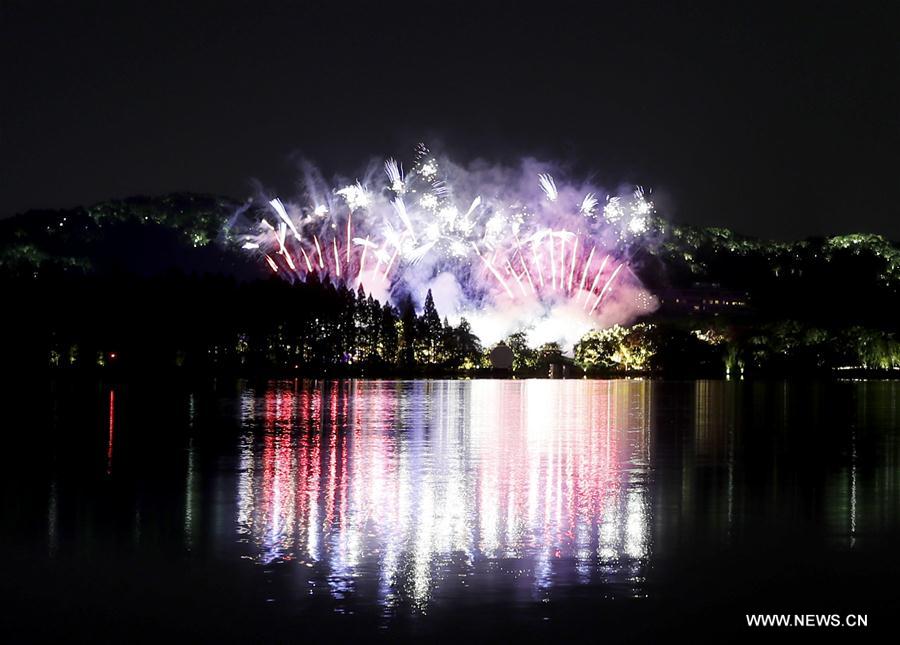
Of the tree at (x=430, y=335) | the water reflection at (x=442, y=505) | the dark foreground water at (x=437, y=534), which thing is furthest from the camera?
the tree at (x=430, y=335)

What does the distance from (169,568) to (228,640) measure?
12.0 ft

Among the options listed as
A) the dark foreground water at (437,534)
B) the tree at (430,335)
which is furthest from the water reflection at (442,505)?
the tree at (430,335)

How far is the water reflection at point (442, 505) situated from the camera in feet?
51.2

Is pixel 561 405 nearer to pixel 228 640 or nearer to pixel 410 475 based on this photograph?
pixel 410 475

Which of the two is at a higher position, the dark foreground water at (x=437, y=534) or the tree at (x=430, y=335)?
the tree at (x=430, y=335)

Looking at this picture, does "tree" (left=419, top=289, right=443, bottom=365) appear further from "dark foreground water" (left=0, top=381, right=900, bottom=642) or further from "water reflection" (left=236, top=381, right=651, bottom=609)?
"dark foreground water" (left=0, top=381, right=900, bottom=642)

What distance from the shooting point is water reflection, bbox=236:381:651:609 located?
15.6m

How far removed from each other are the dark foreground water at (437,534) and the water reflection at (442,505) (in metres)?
0.07

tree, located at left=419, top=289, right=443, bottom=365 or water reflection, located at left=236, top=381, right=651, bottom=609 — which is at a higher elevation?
tree, located at left=419, top=289, right=443, bottom=365

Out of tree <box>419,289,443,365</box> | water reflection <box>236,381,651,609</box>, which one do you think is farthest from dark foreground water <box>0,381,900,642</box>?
tree <box>419,289,443,365</box>

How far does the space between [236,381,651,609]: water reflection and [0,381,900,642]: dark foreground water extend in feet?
0.24

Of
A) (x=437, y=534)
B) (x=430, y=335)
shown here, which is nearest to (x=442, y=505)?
(x=437, y=534)

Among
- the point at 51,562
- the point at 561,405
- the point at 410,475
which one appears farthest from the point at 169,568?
the point at 561,405

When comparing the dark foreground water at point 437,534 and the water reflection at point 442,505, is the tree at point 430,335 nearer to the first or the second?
the water reflection at point 442,505
